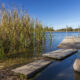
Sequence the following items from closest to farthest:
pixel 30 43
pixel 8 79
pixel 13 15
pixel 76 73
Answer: pixel 8 79, pixel 76 73, pixel 13 15, pixel 30 43

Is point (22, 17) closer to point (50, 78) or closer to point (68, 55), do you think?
point (68, 55)

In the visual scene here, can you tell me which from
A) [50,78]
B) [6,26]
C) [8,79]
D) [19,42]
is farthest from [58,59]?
[6,26]

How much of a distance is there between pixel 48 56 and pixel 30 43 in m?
2.28

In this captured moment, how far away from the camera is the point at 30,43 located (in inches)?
224

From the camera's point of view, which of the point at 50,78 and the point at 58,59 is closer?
the point at 50,78

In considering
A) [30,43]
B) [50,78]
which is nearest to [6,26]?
[30,43]

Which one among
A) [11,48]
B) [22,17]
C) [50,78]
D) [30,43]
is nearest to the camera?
[50,78]

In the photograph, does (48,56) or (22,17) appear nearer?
(48,56)

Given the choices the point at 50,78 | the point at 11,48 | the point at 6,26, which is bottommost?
the point at 50,78

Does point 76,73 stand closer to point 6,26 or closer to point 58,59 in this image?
point 58,59

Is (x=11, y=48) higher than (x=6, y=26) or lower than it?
lower

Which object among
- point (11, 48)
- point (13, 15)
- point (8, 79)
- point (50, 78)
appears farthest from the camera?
point (13, 15)

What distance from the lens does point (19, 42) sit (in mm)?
4844

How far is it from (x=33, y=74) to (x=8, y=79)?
1.92 ft
